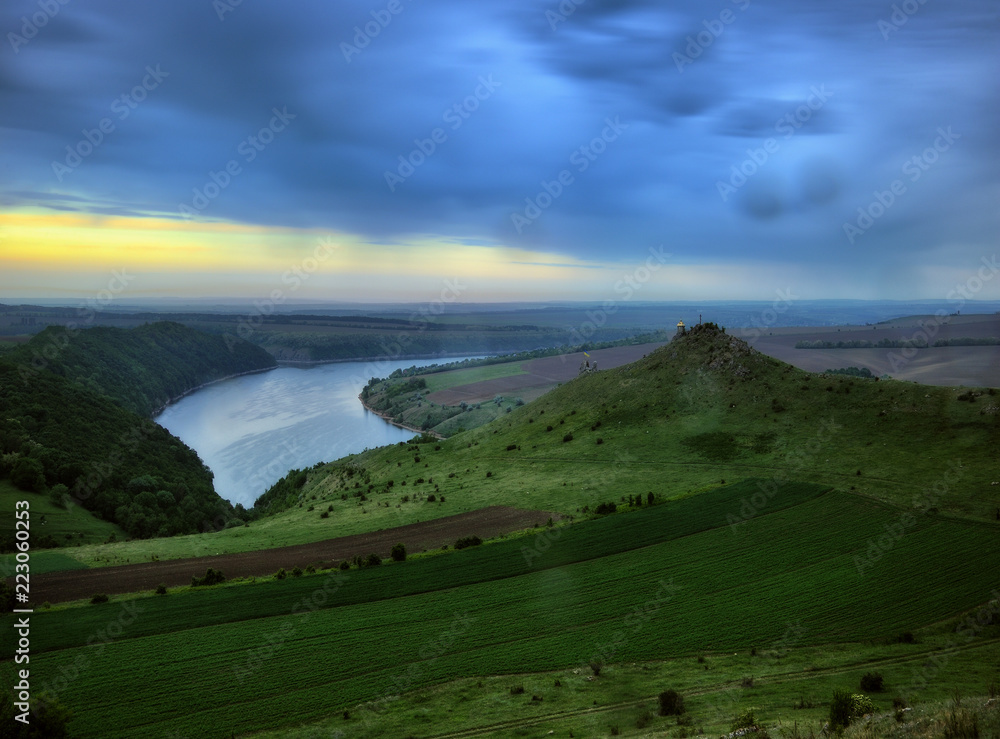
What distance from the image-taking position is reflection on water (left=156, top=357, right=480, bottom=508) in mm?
104750

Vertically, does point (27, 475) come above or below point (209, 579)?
above

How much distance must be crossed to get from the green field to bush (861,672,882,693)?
10.0 ft

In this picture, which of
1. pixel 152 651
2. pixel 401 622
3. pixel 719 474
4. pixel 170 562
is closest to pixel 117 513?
pixel 170 562

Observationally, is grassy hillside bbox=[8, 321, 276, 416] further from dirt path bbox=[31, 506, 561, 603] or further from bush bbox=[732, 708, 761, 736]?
bush bbox=[732, 708, 761, 736]

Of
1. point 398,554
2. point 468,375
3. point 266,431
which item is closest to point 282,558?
point 398,554

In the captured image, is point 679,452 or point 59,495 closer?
point 59,495

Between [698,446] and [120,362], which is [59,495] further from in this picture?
[120,362]

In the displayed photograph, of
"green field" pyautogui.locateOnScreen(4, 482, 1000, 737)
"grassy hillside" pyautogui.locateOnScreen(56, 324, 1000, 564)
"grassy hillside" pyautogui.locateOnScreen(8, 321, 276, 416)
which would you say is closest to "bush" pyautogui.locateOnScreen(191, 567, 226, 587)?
"green field" pyautogui.locateOnScreen(4, 482, 1000, 737)

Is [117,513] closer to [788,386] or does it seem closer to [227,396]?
[788,386]

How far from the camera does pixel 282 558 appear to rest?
41500mm

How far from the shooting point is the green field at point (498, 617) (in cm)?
2480

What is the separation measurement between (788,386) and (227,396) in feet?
511

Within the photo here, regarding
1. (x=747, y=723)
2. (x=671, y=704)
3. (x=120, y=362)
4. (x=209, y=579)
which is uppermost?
(x=120, y=362)

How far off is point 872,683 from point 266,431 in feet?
409
